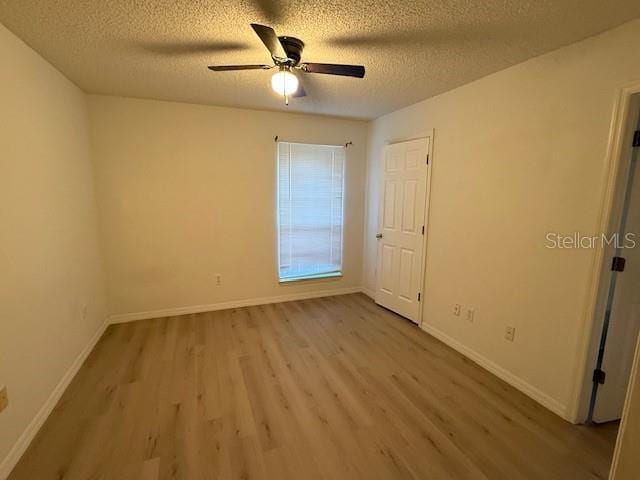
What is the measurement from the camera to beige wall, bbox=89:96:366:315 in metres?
3.33

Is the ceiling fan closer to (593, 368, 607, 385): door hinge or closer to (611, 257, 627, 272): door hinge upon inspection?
(611, 257, 627, 272): door hinge

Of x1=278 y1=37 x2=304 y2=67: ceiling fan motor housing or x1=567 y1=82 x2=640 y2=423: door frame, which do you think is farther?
x1=278 y1=37 x2=304 y2=67: ceiling fan motor housing

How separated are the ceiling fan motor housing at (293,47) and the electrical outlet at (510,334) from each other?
2.56 meters

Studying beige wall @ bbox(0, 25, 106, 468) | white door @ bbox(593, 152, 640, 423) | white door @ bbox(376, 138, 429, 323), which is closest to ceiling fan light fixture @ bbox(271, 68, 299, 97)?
beige wall @ bbox(0, 25, 106, 468)

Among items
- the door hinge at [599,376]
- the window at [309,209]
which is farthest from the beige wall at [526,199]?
the window at [309,209]

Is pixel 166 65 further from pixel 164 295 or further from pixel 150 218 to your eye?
pixel 164 295

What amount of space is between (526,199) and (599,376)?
126cm

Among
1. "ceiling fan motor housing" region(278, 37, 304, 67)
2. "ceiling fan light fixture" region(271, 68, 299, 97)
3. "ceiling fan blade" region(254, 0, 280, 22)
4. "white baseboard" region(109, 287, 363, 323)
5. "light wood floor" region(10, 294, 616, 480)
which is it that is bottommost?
"light wood floor" region(10, 294, 616, 480)

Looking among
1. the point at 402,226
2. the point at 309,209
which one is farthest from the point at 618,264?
the point at 309,209

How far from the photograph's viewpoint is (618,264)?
1.89 meters

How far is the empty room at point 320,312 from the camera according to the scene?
173 cm

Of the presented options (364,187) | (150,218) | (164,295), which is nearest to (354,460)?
(164,295)

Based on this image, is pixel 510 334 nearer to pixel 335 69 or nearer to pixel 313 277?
pixel 335 69

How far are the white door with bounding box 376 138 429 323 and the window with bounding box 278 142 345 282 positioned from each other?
0.67 metres
